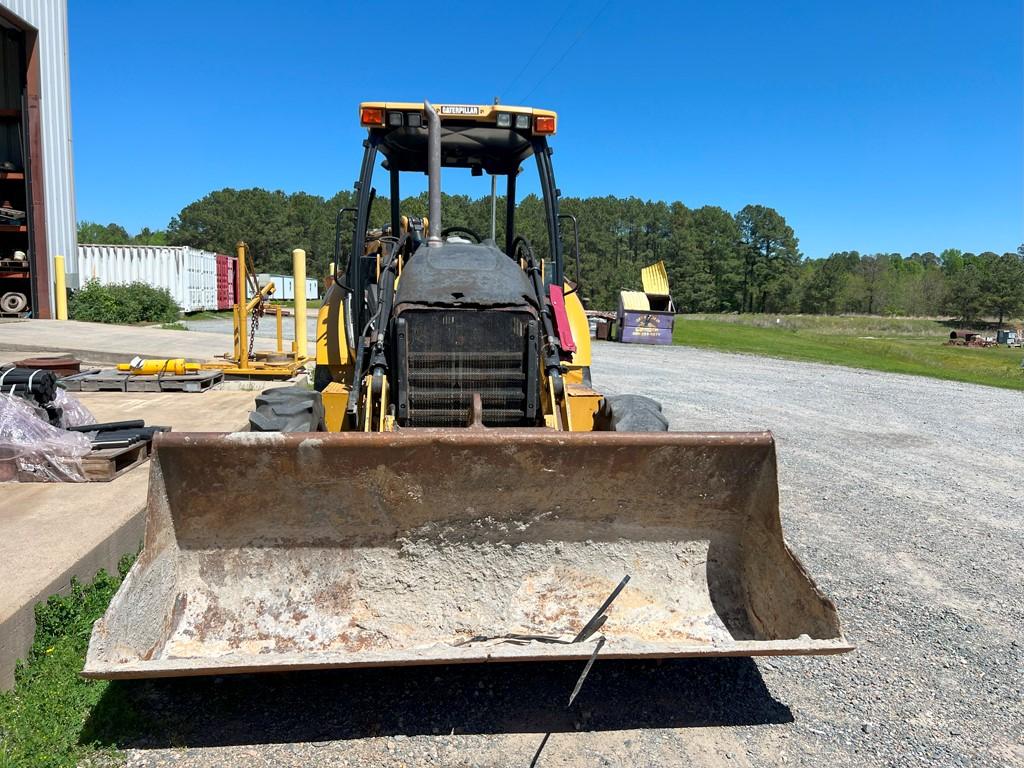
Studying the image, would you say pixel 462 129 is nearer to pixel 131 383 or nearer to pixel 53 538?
pixel 53 538

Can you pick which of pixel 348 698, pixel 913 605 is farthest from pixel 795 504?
pixel 348 698

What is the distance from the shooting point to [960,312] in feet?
263

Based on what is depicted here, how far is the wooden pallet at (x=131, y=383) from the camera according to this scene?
358 inches

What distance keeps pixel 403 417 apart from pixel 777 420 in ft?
23.1

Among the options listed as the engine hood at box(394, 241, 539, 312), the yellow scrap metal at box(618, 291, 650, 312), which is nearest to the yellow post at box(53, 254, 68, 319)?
the yellow scrap metal at box(618, 291, 650, 312)

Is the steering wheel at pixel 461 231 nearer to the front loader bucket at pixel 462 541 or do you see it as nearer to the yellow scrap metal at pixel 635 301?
the front loader bucket at pixel 462 541

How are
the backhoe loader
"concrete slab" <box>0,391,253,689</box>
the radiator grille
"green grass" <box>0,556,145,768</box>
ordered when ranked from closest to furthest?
"green grass" <box>0,556,145,768</box>
"concrete slab" <box>0,391,253,689</box>
the backhoe loader
the radiator grille

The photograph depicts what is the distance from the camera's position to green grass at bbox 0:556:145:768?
99.5 inches

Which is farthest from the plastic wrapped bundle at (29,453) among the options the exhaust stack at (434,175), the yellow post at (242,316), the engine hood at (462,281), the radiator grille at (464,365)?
the yellow post at (242,316)

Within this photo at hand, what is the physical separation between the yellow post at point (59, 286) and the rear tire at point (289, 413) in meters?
16.6

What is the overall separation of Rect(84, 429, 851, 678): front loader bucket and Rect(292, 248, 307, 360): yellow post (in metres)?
9.46

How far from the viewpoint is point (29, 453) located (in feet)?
15.2

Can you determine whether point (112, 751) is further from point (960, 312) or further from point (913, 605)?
point (960, 312)

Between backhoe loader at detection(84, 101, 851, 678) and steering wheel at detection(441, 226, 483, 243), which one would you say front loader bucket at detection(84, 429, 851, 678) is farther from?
steering wheel at detection(441, 226, 483, 243)
